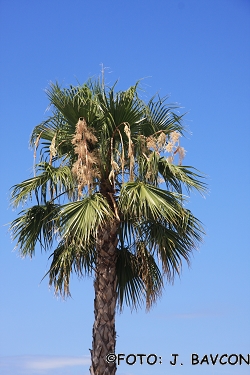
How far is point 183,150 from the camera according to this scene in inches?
456

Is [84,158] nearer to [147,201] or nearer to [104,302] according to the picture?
[147,201]

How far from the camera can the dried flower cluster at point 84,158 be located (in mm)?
10938

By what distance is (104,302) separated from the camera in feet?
35.8

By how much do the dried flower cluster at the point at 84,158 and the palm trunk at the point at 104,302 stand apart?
2.55 feet

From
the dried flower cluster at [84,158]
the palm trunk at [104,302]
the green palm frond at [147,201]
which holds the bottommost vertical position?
the palm trunk at [104,302]

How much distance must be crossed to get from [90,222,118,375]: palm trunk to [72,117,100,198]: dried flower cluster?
776 mm

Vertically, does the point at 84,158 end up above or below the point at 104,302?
above

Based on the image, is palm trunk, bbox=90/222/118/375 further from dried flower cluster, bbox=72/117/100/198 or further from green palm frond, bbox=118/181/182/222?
dried flower cluster, bbox=72/117/100/198

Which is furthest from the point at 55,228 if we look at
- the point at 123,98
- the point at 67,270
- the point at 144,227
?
the point at 123,98

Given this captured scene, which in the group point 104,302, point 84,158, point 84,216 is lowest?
point 104,302

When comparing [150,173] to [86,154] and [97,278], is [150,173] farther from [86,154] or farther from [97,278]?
[97,278]

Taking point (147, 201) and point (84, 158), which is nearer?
point (147, 201)

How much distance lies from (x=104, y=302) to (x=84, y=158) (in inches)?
85.8

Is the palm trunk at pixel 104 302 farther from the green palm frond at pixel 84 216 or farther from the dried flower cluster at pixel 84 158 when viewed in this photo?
the dried flower cluster at pixel 84 158
